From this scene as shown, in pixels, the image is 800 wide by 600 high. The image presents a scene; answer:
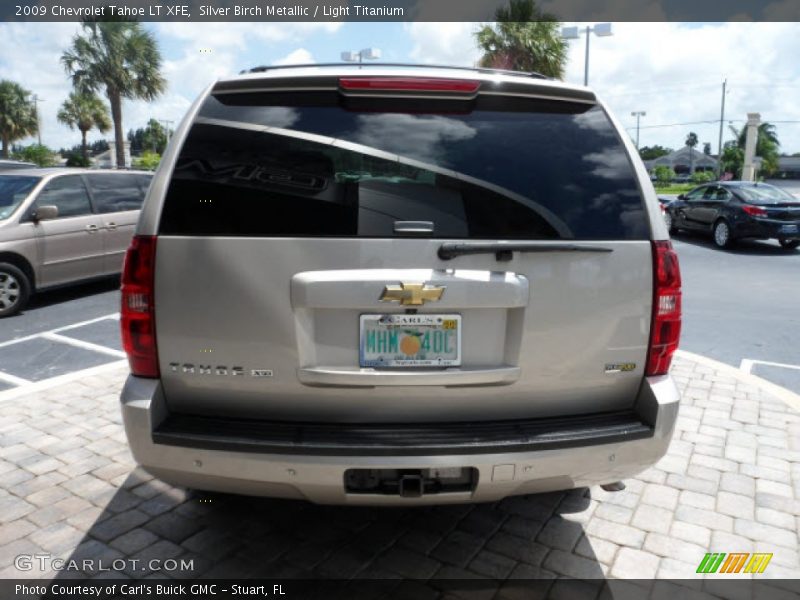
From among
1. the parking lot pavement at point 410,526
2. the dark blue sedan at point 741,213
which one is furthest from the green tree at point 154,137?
the parking lot pavement at point 410,526

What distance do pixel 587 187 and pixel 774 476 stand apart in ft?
7.80

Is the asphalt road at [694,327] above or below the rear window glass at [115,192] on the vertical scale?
below

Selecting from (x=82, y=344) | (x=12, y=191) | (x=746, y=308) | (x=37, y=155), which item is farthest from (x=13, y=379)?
(x=37, y=155)

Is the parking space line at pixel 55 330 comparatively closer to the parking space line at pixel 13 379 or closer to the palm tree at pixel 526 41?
the parking space line at pixel 13 379

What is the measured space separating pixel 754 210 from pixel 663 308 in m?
13.5

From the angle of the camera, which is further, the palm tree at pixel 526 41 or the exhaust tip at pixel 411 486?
the palm tree at pixel 526 41

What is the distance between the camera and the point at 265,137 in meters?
2.45

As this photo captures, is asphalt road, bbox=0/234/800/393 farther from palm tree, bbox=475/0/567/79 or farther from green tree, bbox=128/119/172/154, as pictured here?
green tree, bbox=128/119/172/154

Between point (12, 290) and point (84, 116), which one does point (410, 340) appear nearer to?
point (12, 290)

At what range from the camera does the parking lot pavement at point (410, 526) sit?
9.31 feet

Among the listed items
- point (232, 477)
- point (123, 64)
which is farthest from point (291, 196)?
point (123, 64)

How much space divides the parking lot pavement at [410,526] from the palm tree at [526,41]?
68.1 ft

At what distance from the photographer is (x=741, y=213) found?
14172 millimetres

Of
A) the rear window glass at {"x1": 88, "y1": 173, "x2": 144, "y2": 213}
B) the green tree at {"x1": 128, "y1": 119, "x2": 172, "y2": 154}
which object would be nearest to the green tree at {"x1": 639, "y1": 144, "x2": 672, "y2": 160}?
the green tree at {"x1": 128, "y1": 119, "x2": 172, "y2": 154}
